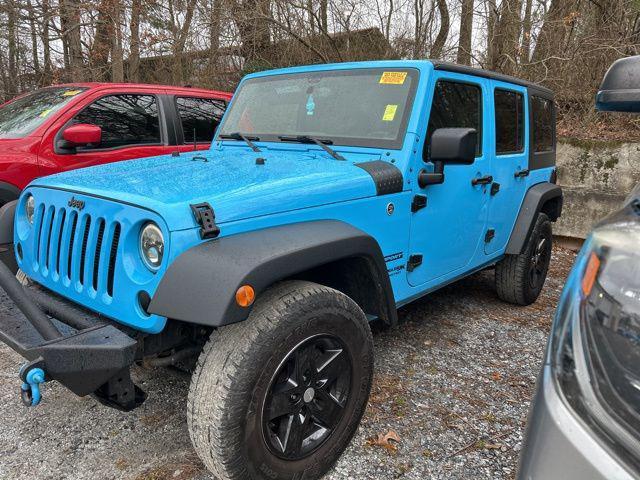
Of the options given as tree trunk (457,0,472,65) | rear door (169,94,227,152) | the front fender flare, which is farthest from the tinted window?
tree trunk (457,0,472,65)

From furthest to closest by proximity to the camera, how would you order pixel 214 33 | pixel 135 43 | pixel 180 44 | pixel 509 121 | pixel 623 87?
pixel 135 43
pixel 180 44
pixel 214 33
pixel 509 121
pixel 623 87

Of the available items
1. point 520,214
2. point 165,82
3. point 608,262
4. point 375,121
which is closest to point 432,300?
point 520,214

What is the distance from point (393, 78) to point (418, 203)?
766mm

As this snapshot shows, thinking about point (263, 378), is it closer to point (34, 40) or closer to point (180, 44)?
point (180, 44)

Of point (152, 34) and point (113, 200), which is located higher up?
point (152, 34)

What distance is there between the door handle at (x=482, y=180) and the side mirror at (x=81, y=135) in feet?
10.3

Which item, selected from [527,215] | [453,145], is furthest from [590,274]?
[527,215]

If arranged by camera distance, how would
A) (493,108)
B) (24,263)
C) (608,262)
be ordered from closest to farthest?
(608,262), (24,263), (493,108)

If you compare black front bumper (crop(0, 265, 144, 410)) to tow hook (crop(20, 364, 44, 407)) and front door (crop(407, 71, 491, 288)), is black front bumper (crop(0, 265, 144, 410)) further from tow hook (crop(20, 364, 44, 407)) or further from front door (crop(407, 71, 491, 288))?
front door (crop(407, 71, 491, 288))

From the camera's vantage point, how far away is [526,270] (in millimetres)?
4262

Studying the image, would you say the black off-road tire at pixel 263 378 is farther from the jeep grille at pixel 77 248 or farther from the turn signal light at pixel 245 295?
the jeep grille at pixel 77 248

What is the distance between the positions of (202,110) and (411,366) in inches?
143

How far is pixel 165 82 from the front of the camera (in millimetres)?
11469

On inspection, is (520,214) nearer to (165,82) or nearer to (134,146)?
(134,146)
